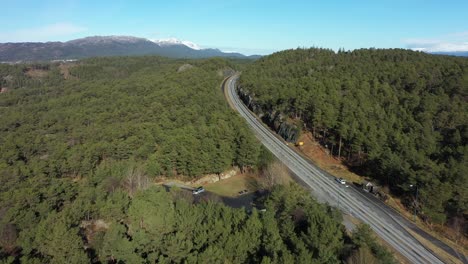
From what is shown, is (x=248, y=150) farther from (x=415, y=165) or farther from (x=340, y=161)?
(x=415, y=165)

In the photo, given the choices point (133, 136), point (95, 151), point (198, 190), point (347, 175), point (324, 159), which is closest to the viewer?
point (198, 190)

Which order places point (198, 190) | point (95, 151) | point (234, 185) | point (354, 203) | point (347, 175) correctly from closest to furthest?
point (354, 203)
point (198, 190)
point (234, 185)
point (347, 175)
point (95, 151)

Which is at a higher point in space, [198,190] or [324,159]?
[324,159]

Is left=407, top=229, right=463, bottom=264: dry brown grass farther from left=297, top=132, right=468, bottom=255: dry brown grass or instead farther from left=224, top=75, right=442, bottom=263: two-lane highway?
left=297, top=132, right=468, bottom=255: dry brown grass

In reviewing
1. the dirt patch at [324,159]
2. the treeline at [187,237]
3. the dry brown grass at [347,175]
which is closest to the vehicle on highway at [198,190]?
the treeline at [187,237]

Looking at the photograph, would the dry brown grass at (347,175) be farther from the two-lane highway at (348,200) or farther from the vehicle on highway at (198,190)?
the vehicle on highway at (198,190)

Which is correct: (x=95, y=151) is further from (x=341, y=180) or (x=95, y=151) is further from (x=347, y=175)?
(x=347, y=175)

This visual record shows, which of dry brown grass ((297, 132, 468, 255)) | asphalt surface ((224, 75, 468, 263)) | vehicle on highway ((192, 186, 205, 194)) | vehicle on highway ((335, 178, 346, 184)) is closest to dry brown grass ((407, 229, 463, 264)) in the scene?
asphalt surface ((224, 75, 468, 263))

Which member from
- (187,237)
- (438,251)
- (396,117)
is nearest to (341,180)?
(438,251)

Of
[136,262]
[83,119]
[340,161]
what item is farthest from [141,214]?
[83,119]
